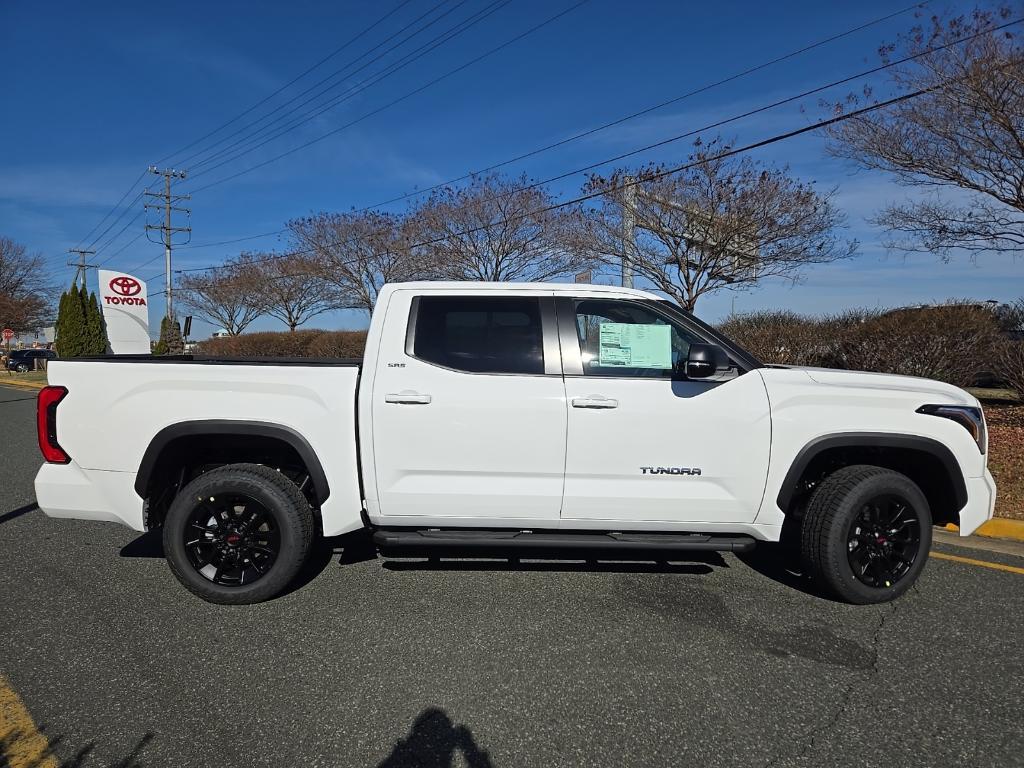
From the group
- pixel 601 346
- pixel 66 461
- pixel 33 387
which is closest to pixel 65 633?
pixel 66 461

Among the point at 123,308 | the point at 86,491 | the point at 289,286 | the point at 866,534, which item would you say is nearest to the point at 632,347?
the point at 866,534

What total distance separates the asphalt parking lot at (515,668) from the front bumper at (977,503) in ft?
1.60

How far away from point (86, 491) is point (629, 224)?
46.7ft

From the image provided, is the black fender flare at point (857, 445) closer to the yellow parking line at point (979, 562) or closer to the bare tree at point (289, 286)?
the yellow parking line at point (979, 562)

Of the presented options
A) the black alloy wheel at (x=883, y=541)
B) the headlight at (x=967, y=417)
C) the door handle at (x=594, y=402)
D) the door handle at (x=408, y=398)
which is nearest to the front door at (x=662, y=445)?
the door handle at (x=594, y=402)

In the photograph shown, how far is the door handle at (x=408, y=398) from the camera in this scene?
3.45m

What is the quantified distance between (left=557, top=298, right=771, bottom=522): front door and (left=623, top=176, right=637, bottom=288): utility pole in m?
12.1

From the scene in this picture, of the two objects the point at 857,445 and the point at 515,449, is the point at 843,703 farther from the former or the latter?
the point at 515,449

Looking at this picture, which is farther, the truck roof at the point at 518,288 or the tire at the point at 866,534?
the truck roof at the point at 518,288

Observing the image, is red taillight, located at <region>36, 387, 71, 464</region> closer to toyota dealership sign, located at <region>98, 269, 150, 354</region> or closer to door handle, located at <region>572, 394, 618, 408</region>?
door handle, located at <region>572, 394, 618, 408</region>

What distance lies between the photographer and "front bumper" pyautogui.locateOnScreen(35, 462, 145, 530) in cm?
355

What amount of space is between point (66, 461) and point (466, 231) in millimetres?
18686

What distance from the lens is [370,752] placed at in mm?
2371

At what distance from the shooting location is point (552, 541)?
3498 mm
